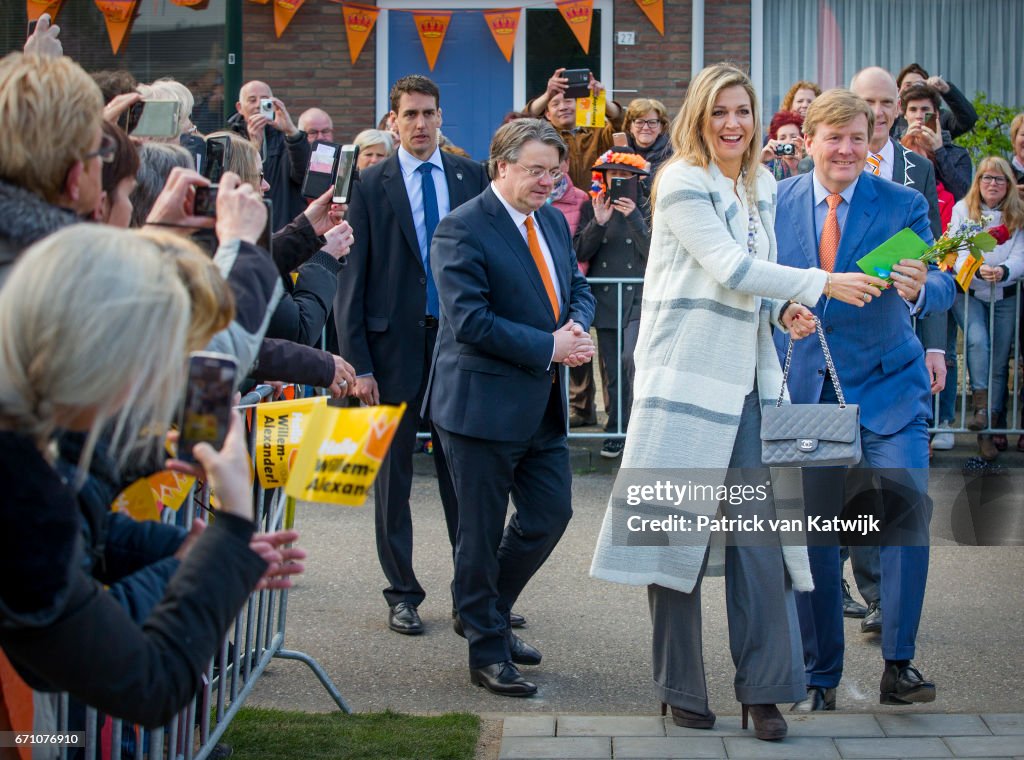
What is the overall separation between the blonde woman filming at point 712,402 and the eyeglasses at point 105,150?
212cm

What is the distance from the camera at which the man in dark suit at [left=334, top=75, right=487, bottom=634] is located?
5.84 m

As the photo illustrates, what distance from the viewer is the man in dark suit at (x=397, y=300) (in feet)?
19.2

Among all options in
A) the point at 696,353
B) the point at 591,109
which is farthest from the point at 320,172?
the point at 591,109

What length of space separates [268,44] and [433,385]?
369 inches

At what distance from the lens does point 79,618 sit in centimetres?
215

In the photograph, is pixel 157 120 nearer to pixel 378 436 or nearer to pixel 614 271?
pixel 378 436

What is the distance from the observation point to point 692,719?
4.43 metres

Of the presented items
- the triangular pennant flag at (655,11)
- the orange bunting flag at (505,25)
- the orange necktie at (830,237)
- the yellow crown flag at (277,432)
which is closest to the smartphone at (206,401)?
the yellow crown flag at (277,432)

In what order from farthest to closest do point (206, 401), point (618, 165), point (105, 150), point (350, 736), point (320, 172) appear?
point (618, 165), point (320, 172), point (350, 736), point (105, 150), point (206, 401)

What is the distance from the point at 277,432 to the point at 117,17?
36.2 ft

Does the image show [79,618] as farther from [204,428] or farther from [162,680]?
[204,428]

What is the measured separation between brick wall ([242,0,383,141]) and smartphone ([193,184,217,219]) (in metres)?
10.8

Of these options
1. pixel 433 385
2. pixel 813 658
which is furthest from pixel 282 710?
pixel 813 658

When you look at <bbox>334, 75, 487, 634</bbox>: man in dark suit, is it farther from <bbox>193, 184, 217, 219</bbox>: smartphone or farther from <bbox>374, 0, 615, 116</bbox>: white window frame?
<bbox>374, 0, 615, 116</bbox>: white window frame
